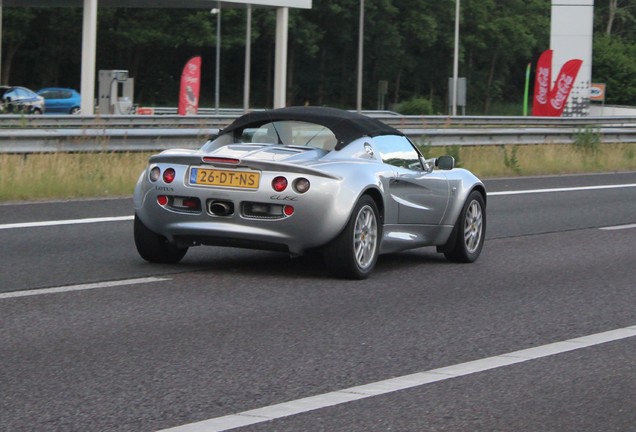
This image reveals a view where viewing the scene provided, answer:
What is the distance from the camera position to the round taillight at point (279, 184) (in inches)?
363

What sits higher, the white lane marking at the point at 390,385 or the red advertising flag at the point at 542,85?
the red advertising flag at the point at 542,85

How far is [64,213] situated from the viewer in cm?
1426

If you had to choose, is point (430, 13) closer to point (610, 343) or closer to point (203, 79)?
point (203, 79)

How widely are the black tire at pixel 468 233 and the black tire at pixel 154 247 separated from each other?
7.52ft

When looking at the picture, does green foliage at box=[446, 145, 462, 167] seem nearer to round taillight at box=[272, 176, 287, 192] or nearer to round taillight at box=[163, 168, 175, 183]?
round taillight at box=[163, 168, 175, 183]

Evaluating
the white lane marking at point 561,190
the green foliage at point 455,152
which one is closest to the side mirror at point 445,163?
the white lane marking at point 561,190

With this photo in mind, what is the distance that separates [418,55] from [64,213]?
77.3m

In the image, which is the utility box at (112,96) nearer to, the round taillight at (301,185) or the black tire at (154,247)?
the black tire at (154,247)

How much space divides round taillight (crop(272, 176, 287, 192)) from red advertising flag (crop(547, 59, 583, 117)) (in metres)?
39.5

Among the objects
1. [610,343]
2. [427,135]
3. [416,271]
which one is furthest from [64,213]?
[427,135]

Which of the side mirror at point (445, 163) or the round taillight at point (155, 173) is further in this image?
the side mirror at point (445, 163)

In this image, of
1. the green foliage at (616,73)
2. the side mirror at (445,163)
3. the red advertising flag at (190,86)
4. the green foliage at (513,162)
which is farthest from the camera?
the green foliage at (616,73)

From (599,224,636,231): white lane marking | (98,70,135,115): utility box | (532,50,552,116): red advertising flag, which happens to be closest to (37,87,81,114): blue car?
(98,70,135,115): utility box

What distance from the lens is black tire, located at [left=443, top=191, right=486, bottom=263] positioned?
36.3 ft
